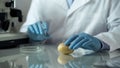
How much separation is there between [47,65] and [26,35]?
44 cm

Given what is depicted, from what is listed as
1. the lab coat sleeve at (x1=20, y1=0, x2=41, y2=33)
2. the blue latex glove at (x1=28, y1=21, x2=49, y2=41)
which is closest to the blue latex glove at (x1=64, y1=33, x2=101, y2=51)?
the blue latex glove at (x1=28, y1=21, x2=49, y2=41)

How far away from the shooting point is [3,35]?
1.19m

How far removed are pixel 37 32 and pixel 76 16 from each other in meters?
0.26

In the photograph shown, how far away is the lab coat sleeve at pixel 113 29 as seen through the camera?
1146mm

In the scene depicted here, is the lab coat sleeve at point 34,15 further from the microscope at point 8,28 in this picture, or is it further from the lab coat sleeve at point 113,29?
the lab coat sleeve at point 113,29

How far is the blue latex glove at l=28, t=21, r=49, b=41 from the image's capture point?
1331 millimetres

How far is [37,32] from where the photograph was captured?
135 centimetres

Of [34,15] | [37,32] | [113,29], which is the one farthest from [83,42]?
[34,15]

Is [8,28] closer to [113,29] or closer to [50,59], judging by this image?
[50,59]

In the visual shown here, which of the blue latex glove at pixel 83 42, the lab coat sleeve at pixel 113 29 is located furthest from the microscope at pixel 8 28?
the lab coat sleeve at pixel 113 29

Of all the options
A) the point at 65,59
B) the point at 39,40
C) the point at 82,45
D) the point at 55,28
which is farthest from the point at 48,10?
the point at 65,59

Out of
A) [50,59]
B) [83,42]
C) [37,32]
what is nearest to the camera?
[50,59]

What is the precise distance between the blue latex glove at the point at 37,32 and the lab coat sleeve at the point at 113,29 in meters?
0.33

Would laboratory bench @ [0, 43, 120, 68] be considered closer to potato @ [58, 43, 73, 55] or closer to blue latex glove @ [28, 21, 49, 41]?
potato @ [58, 43, 73, 55]
